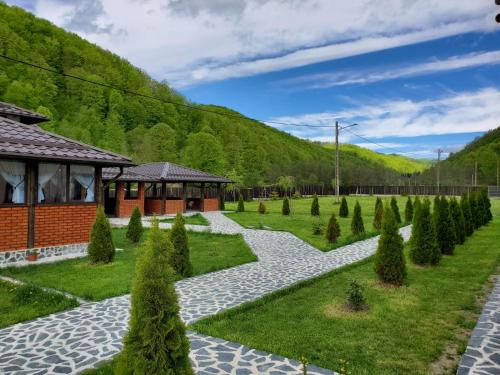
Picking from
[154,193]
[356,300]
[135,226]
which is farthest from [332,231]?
[154,193]

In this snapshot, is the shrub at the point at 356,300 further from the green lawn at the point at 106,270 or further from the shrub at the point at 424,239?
the shrub at the point at 424,239

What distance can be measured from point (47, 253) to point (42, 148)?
8.89 feet

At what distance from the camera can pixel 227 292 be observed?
6.74 meters

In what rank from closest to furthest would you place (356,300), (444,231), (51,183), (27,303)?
(356,300) → (27,303) → (51,183) → (444,231)

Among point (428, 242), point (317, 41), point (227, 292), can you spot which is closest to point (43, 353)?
point (227, 292)

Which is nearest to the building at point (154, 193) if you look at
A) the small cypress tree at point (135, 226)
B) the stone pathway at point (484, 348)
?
the small cypress tree at point (135, 226)

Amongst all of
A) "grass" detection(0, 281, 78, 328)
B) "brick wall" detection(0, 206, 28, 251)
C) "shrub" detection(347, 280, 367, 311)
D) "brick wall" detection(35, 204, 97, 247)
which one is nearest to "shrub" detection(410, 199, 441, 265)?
"shrub" detection(347, 280, 367, 311)

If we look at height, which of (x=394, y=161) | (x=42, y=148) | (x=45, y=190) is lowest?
(x=45, y=190)

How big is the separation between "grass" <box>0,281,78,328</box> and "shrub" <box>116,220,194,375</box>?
11.4 feet

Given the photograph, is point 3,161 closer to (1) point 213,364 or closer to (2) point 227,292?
(2) point 227,292

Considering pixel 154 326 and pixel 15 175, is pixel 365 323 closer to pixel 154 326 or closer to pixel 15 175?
pixel 154 326

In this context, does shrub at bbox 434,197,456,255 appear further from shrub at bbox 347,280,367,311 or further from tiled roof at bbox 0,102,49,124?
tiled roof at bbox 0,102,49,124

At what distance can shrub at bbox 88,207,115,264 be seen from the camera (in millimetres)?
8672

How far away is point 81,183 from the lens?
1022 centimetres
